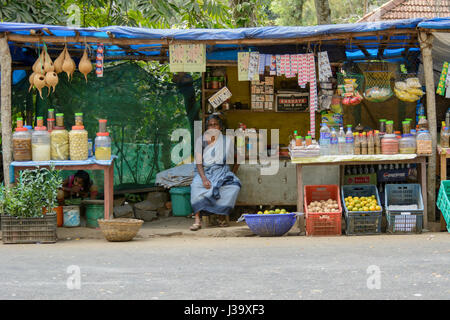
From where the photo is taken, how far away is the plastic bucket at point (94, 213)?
1020 cm

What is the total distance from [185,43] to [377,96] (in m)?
3.07

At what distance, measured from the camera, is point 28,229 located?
351 inches

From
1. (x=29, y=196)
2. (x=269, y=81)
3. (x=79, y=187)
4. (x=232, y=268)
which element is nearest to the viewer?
(x=232, y=268)

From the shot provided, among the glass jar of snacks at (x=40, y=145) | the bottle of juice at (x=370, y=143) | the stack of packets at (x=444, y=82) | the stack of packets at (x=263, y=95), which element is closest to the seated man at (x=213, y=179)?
the stack of packets at (x=263, y=95)

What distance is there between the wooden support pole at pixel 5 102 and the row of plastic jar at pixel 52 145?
154mm

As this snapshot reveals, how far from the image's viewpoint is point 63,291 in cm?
576

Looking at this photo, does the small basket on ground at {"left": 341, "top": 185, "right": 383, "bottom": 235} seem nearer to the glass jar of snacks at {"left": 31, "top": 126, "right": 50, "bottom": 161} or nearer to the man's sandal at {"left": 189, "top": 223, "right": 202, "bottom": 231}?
the man's sandal at {"left": 189, "top": 223, "right": 202, "bottom": 231}

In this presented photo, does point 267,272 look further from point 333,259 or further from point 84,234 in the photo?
point 84,234

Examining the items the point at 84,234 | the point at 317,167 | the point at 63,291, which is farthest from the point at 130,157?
the point at 63,291

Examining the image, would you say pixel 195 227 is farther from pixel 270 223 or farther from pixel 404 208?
pixel 404 208

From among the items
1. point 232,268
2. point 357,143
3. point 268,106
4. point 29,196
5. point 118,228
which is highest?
point 268,106

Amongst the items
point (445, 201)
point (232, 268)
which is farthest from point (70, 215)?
point (445, 201)

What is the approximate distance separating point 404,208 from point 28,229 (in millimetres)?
5300

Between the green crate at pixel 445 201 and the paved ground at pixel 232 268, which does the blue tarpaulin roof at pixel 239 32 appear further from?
the paved ground at pixel 232 268
